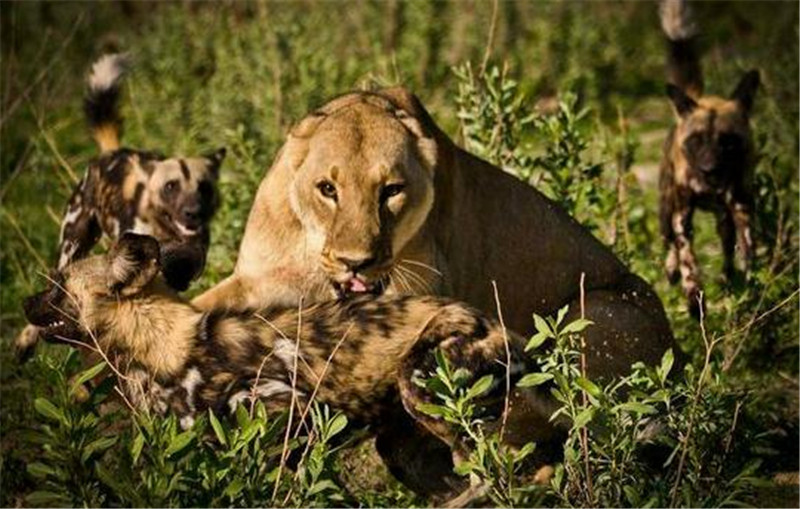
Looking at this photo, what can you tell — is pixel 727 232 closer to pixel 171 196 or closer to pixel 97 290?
pixel 171 196

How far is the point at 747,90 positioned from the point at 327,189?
18.9ft

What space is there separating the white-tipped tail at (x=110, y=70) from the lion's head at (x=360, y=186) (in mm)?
3166

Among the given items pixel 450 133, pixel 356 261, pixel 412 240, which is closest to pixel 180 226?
pixel 450 133

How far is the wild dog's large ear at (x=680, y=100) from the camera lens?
38.2 ft

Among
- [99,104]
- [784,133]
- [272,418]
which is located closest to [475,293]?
[272,418]

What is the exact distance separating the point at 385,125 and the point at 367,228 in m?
0.54

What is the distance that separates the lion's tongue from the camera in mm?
6363

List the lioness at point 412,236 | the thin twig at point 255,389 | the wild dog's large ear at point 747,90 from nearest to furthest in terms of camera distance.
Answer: the thin twig at point 255,389 < the lioness at point 412,236 < the wild dog's large ear at point 747,90

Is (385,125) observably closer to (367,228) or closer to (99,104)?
(367,228)

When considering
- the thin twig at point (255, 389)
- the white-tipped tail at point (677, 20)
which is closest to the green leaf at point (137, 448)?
the thin twig at point (255, 389)

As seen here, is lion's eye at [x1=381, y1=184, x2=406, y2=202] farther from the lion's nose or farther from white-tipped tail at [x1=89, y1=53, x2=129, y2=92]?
white-tipped tail at [x1=89, y1=53, x2=129, y2=92]

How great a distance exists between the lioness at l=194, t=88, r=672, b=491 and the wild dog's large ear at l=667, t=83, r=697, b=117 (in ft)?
14.1

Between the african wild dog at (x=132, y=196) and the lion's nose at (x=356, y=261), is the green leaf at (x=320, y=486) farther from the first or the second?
the african wild dog at (x=132, y=196)

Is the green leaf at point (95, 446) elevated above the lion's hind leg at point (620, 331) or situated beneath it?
elevated above
